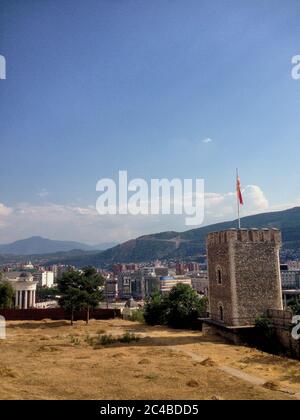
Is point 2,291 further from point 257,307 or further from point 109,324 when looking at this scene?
point 257,307

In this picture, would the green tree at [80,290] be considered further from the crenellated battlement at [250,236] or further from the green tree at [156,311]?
the crenellated battlement at [250,236]

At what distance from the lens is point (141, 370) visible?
16.8m

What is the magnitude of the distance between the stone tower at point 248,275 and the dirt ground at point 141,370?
2593 millimetres

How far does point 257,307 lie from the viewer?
1056 inches

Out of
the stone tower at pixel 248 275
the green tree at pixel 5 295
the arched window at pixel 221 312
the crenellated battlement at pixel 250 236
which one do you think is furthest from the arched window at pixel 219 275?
the green tree at pixel 5 295

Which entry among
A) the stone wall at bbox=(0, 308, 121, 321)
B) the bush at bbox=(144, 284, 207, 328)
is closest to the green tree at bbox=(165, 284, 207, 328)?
the bush at bbox=(144, 284, 207, 328)

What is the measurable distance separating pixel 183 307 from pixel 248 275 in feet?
34.6

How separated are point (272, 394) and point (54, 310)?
110 feet

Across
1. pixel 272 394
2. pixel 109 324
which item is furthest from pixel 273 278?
pixel 109 324

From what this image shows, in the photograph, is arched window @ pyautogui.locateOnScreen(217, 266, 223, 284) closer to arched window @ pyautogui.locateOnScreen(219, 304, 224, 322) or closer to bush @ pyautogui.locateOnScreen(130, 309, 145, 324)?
arched window @ pyautogui.locateOnScreen(219, 304, 224, 322)

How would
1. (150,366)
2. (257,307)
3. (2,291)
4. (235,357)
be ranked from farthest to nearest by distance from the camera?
(2,291) < (257,307) < (235,357) < (150,366)

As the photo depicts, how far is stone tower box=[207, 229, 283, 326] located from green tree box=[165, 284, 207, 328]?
6.92 m

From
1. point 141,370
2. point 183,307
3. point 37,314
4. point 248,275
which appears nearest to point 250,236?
point 248,275

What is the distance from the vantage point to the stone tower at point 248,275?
87.6 ft
